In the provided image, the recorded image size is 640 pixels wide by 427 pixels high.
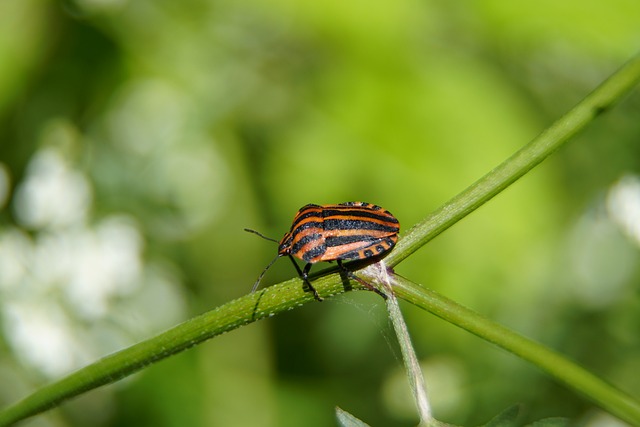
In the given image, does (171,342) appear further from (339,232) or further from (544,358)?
(544,358)

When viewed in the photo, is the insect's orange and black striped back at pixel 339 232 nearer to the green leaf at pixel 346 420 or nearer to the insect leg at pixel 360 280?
the insect leg at pixel 360 280

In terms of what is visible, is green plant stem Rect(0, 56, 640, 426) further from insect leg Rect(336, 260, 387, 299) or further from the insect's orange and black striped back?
the insect's orange and black striped back

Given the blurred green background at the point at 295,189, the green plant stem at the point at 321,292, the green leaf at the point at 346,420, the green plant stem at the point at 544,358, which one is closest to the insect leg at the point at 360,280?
the green plant stem at the point at 321,292

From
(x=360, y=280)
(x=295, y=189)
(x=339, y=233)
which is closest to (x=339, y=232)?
(x=339, y=233)

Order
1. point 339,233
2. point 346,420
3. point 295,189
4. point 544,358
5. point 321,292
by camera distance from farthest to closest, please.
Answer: point 295,189 → point 339,233 → point 321,292 → point 346,420 → point 544,358

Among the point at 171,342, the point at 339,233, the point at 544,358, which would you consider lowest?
the point at 544,358

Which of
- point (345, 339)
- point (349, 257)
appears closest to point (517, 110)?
point (345, 339)

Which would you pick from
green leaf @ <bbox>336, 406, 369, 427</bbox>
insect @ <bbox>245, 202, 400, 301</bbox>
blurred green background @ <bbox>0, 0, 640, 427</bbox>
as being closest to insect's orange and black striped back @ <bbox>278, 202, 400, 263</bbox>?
insect @ <bbox>245, 202, 400, 301</bbox>
